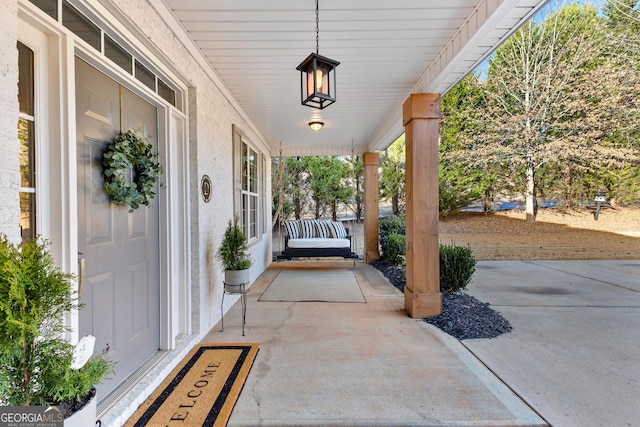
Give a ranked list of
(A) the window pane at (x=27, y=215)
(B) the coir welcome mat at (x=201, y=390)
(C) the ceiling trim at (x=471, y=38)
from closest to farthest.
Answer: (A) the window pane at (x=27, y=215), (B) the coir welcome mat at (x=201, y=390), (C) the ceiling trim at (x=471, y=38)

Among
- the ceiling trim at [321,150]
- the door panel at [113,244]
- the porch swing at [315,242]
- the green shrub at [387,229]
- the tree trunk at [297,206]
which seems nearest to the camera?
the door panel at [113,244]

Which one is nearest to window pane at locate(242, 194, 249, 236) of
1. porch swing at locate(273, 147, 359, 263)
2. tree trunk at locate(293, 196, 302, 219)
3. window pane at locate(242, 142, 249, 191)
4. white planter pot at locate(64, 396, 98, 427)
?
window pane at locate(242, 142, 249, 191)

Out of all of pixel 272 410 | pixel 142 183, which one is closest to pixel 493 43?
pixel 142 183

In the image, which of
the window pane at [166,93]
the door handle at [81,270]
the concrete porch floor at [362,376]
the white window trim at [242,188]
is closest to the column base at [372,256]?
the white window trim at [242,188]

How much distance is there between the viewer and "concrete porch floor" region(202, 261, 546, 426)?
5.86 feet

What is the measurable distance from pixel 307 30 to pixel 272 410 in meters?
2.61

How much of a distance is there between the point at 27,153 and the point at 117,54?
0.89 meters

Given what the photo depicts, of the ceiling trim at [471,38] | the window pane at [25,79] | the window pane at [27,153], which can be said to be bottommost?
the window pane at [27,153]

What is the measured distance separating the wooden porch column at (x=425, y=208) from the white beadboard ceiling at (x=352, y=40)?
0.23m

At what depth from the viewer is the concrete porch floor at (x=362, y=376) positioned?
1.79 m

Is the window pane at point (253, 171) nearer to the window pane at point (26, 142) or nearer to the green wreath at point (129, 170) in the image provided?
the green wreath at point (129, 170)

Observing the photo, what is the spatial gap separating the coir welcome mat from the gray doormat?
158 cm

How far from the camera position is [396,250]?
19.6ft

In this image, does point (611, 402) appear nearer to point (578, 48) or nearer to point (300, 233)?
point (300, 233)
